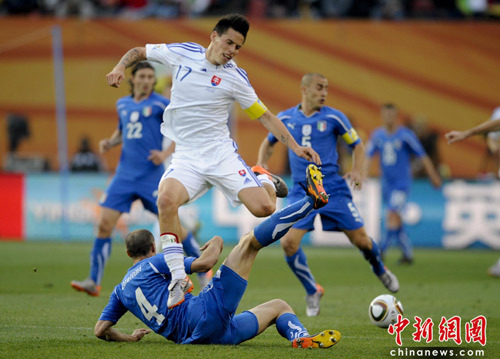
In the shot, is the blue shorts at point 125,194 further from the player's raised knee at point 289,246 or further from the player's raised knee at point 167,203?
the player's raised knee at point 167,203

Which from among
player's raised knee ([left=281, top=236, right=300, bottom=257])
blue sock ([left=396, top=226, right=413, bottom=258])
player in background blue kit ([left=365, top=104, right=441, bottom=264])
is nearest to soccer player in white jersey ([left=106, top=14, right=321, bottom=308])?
player's raised knee ([left=281, top=236, right=300, bottom=257])

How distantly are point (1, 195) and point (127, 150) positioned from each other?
9851 mm

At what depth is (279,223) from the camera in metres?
7.14

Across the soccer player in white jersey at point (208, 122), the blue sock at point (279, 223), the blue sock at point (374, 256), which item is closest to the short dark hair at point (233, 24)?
the soccer player in white jersey at point (208, 122)

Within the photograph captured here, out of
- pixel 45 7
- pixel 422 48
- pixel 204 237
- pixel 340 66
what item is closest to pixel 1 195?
pixel 204 237

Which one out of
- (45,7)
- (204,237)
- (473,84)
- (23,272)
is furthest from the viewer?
(45,7)

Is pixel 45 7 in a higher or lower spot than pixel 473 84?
higher

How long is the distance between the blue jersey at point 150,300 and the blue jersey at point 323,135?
136 inches

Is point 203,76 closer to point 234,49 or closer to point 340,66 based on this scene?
point 234,49

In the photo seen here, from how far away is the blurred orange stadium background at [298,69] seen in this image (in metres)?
22.3

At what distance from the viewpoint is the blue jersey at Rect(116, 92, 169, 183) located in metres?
11.1

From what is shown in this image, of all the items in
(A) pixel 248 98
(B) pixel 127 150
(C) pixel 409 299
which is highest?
(A) pixel 248 98

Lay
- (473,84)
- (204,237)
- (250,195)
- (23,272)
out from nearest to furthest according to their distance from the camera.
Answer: (250,195) → (23,272) → (204,237) → (473,84)

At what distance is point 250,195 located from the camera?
8031mm
